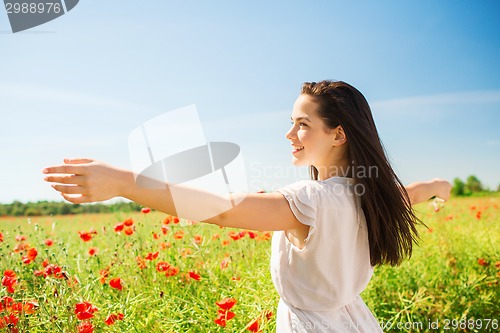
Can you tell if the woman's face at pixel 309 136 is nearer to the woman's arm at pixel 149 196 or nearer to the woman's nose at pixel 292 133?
the woman's nose at pixel 292 133

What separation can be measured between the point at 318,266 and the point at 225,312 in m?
0.77

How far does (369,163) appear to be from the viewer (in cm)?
154

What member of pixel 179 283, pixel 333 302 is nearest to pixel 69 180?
pixel 333 302

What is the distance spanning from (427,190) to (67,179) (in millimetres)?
1604

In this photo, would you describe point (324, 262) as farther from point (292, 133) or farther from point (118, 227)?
point (118, 227)

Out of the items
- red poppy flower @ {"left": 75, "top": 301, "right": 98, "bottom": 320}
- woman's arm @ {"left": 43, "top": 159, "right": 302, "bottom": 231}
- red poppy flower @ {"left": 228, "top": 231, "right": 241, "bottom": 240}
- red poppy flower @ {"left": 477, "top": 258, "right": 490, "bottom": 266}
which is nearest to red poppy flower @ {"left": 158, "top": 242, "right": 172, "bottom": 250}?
red poppy flower @ {"left": 228, "top": 231, "right": 241, "bottom": 240}

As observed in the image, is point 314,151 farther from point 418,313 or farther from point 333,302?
point 418,313

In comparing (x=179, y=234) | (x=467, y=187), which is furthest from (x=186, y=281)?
(x=467, y=187)

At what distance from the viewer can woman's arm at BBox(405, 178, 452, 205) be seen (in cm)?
203

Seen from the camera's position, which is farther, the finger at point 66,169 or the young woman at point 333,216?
the young woman at point 333,216

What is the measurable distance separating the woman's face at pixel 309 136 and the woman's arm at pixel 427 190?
0.65 meters

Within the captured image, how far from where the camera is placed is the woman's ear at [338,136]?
60.5 inches

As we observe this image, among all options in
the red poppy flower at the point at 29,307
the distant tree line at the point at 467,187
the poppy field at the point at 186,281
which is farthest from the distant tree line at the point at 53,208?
the distant tree line at the point at 467,187

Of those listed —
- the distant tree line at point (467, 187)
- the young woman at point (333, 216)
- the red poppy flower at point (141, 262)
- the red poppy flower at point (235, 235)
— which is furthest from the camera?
the distant tree line at point (467, 187)
